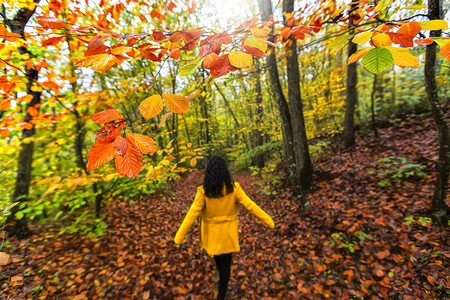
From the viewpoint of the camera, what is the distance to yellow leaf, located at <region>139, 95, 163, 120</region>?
74cm

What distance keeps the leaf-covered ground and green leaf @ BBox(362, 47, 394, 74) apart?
294 cm

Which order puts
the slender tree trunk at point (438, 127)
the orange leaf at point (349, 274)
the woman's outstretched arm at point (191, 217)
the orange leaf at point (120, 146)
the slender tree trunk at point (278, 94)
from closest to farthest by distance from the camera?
1. the orange leaf at point (120, 146)
2. the slender tree trunk at point (438, 127)
3. the woman's outstretched arm at point (191, 217)
4. the orange leaf at point (349, 274)
5. the slender tree trunk at point (278, 94)

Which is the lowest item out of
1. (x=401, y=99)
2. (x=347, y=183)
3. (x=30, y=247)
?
(x=30, y=247)

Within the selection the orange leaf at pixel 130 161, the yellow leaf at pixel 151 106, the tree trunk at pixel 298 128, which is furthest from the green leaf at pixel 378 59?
the tree trunk at pixel 298 128

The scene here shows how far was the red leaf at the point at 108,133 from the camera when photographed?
68 centimetres

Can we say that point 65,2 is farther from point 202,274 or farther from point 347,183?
point 347,183

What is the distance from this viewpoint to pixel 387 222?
294cm

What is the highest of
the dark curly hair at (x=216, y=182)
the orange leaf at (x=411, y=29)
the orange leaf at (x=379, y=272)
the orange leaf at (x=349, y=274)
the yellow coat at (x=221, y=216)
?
the orange leaf at (x=411, y=29)

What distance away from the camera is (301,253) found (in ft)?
10.3

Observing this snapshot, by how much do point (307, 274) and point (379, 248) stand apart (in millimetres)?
1220

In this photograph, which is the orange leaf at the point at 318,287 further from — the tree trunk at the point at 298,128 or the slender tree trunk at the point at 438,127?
the slender tree trunk at the point at 438,127

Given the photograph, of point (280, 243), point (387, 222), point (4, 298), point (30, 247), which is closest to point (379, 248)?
point (387, 222)

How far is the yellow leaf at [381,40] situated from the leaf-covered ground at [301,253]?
3001mm

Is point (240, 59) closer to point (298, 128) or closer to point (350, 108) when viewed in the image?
point (298, 128)
